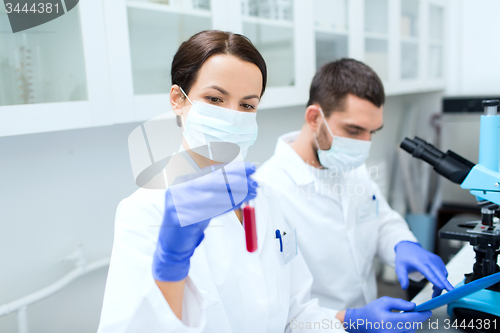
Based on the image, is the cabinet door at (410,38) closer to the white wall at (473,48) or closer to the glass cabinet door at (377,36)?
the glass cabinet door at (377,36)

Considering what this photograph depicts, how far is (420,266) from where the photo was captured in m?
1.29

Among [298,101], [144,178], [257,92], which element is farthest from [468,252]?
[144,178]

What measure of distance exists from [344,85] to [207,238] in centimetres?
83

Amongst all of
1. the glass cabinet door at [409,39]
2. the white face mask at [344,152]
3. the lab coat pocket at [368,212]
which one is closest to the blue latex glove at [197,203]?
the white face mask at [344,152]

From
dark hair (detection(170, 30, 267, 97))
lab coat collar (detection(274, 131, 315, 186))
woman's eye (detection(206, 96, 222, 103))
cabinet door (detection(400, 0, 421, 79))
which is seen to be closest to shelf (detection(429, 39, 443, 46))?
cabinet door (detection(400, 0, 421, 79))

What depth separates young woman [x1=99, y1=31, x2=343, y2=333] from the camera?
0.69 meters

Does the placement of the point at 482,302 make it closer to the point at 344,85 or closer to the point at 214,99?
the point at 344,85

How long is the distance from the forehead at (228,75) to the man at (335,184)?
1.83ft

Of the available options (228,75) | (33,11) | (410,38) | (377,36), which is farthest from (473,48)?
(33,11)

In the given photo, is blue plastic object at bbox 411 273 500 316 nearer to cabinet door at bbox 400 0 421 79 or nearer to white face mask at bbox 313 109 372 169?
white face mask at bbox 313 109 372 169

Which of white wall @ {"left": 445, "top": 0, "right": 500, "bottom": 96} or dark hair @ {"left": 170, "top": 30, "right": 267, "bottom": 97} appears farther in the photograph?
white wall @ {"left": 445, "top": 0, "right": 500, "bottom": 96}

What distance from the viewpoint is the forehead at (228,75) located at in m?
0.90

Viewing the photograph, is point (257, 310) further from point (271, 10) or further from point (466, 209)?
point (466, 209)

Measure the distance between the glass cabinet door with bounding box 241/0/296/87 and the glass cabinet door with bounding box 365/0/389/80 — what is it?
719 millimetres
